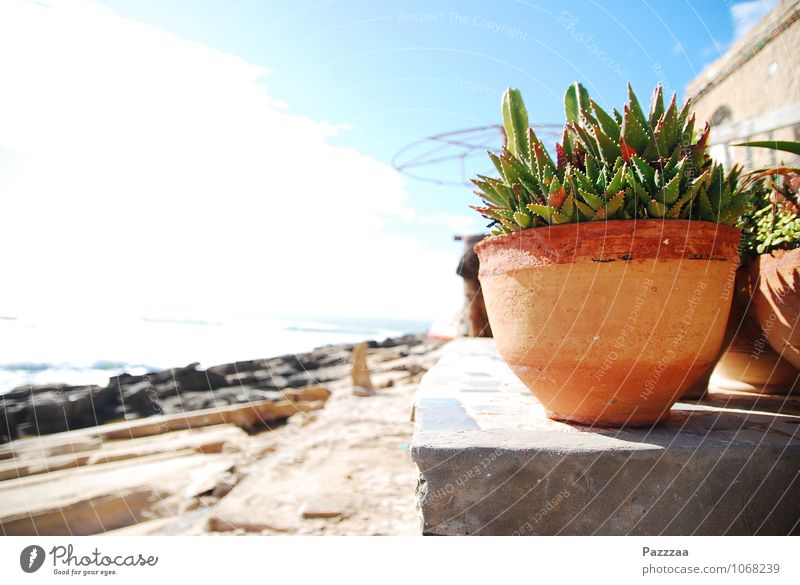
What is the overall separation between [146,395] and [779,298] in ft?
34.5

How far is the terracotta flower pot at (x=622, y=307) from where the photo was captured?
4.01 ft

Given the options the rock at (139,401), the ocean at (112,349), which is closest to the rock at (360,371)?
the ocean at (112,349)

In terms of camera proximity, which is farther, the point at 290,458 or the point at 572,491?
the point at 290,458

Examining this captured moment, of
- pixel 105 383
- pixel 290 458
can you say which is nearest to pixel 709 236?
pixel 290 458

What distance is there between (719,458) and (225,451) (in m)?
5.57

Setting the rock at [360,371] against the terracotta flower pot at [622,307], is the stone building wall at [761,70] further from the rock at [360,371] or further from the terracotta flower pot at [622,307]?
the terracotta flower pot at [622,307]

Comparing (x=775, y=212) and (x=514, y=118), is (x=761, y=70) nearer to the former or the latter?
(x=775, y=212)

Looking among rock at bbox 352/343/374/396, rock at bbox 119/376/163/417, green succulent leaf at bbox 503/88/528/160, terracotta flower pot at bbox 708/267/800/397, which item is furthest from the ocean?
terracotta flower pot at bbox 708/267/800/397

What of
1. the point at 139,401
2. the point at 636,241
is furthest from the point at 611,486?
the point at 139,401

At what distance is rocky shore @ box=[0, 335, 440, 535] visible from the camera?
307cm

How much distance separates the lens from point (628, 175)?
1234mm
